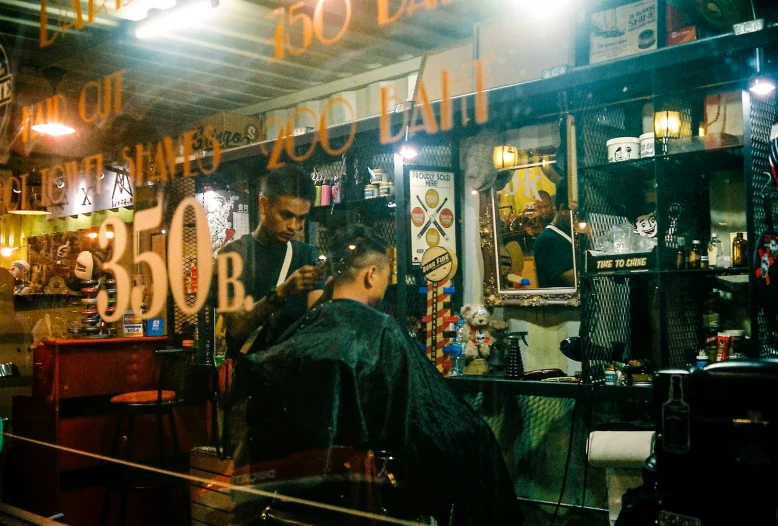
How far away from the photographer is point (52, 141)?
5.58 metres

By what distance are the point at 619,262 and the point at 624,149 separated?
1.94 feet

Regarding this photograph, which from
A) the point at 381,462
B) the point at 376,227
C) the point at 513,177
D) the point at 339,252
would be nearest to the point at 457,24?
the point at 513,177

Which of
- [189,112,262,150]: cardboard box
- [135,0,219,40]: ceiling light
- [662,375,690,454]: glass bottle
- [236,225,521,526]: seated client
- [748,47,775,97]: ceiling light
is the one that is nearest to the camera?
[662,375,690,454]: glass bottle

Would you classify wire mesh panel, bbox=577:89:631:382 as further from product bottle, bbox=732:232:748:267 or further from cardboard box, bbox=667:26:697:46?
product bottle, bbox=732:232:748:267

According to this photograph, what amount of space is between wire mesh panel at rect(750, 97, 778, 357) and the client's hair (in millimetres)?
1917

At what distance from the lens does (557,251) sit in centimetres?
410

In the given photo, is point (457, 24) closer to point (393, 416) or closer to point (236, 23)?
point (236, 23)

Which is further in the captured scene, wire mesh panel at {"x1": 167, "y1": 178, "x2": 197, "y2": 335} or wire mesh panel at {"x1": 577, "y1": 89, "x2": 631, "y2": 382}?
wire mesh panel at {"x1": 167, "y1": 178, "x2": 197, "y2": 335}

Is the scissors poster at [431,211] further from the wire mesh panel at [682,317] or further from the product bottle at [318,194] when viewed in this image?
the wire mesh panel at [682,317]

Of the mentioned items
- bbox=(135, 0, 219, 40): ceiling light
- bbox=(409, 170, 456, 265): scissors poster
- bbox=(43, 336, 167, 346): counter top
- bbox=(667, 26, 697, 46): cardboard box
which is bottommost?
bbox=(43, 336, 167, 346): counter top

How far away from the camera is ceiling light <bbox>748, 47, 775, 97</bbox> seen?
113 inches

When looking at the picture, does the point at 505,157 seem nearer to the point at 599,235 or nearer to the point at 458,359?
the point at 599,235

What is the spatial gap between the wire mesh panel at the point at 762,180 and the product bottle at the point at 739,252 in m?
0.16

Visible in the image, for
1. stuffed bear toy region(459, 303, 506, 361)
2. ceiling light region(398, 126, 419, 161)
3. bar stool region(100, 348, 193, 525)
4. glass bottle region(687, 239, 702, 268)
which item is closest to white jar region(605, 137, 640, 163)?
glass bottle region(687, 239, 702, 268)
